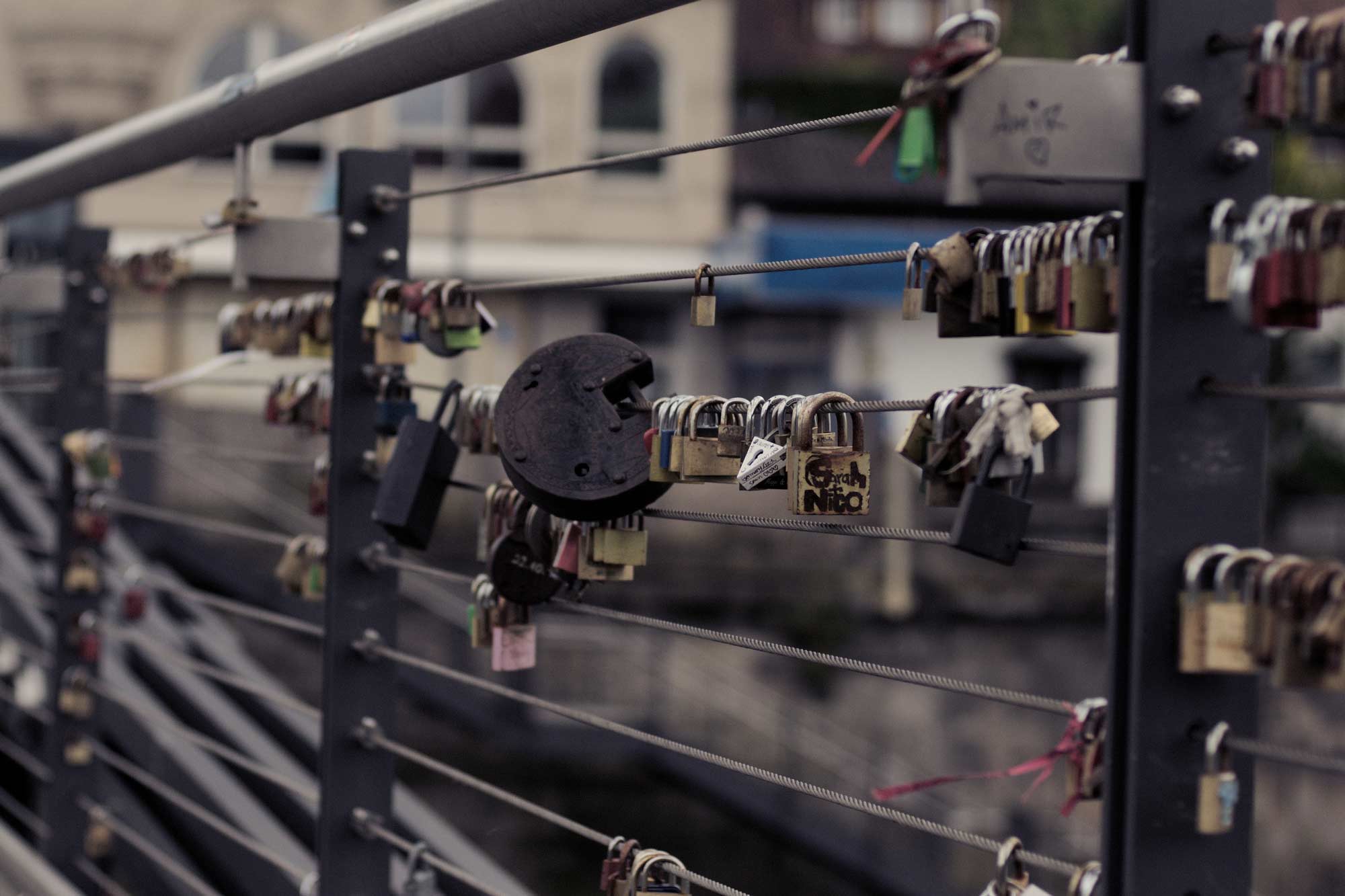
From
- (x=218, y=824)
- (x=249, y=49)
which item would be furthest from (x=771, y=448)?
(x=249, y=49)

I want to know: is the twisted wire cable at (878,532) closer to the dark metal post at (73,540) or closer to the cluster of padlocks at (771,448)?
the cluster of padlocks at (771,448)

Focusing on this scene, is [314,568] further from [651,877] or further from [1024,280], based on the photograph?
[1024,280]

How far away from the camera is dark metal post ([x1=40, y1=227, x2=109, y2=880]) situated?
11.7ft

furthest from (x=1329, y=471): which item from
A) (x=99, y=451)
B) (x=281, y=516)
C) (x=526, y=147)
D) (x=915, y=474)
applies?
(x=99, y=451)

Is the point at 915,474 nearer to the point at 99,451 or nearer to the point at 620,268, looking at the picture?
the point at 620,268

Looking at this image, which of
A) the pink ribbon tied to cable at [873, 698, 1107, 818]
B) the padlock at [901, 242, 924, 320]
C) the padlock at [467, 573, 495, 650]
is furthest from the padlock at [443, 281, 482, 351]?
the pink ribbon tied to cable at [873, 698, 1107, 818]

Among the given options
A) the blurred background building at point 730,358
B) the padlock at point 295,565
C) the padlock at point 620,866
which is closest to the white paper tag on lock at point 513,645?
the padlock at point 620,866

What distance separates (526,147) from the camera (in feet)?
77.6

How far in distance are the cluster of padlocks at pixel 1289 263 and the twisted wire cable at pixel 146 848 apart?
236 cm

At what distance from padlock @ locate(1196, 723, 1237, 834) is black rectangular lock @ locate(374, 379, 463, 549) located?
113 cm

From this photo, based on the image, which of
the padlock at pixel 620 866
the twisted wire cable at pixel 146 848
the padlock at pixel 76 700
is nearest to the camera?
the padlock at pixel 620 866

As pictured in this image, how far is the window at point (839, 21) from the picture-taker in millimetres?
27750

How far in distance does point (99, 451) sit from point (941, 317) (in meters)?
2.48

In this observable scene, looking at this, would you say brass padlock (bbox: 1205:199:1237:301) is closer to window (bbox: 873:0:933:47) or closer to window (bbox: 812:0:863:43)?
window (bbox: 812:0:863:43)
